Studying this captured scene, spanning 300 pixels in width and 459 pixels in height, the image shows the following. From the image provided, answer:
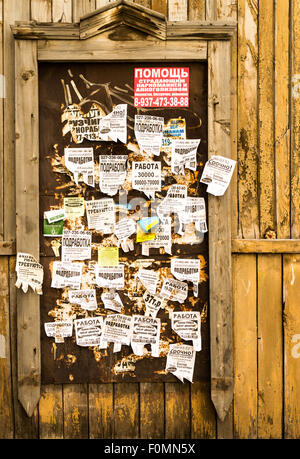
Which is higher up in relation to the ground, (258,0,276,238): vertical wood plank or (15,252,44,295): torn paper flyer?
(258,0,276,238): vertical wood plank

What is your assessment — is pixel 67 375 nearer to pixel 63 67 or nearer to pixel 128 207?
pixel 128 207

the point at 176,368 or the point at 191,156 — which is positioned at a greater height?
the point at 191,156

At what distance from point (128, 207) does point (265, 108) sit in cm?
116

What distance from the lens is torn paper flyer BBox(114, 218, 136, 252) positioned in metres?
2.74

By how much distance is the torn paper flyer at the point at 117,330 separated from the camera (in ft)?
9.03

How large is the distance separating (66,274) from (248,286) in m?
1.24

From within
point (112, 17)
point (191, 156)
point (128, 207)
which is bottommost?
point (128, 207)

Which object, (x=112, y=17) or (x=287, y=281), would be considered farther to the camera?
(x=287, y=281)

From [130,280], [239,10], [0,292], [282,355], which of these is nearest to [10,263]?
[0,292]

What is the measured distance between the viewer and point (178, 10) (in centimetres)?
273

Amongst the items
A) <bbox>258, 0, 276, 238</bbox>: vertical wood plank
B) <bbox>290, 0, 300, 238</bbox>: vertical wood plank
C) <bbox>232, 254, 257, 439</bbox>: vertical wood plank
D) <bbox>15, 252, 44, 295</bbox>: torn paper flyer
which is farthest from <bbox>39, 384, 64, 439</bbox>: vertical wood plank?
<bbox>290, 0, 300, 238</bbox>: vertical wood plank

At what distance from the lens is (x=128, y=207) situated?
9.01ft

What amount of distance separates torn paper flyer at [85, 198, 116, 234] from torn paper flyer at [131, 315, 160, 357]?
672 mm

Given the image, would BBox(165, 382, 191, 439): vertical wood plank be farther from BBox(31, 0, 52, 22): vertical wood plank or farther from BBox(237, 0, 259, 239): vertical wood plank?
BBox(31, 0, 52, 22): vertical wood plank
